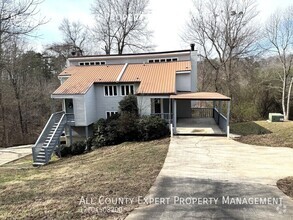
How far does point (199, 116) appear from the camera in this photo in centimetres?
2302

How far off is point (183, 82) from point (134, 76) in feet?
14.1

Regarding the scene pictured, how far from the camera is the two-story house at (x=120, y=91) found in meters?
18.0

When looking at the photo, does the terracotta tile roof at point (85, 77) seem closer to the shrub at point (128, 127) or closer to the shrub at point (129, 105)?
the shrub at point (129, 105)

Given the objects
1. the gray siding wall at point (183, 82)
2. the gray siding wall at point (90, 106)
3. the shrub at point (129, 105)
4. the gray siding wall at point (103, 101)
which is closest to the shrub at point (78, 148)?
the gray siding wall at point (90, 106)

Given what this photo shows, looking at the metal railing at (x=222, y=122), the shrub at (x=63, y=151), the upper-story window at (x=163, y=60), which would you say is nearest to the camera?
the metal railing at (x=222, y=122)

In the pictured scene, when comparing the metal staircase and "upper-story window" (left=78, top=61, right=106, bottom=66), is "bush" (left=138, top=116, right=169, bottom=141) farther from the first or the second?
"upper-story window" (left=78, top=61, right=106, bottom=66)

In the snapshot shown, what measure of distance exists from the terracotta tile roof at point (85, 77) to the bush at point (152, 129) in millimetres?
5917

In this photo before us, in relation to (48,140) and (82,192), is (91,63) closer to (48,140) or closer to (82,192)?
(48,140)

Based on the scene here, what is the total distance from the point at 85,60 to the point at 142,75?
7628mm

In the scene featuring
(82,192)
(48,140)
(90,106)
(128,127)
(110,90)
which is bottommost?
(48,140)

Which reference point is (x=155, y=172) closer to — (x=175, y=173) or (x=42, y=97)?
(x=175, y=173)

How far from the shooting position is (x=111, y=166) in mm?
10656

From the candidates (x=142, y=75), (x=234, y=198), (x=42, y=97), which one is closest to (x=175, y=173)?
(x=234, y=198)

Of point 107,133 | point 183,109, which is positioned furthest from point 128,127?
point 183,109
